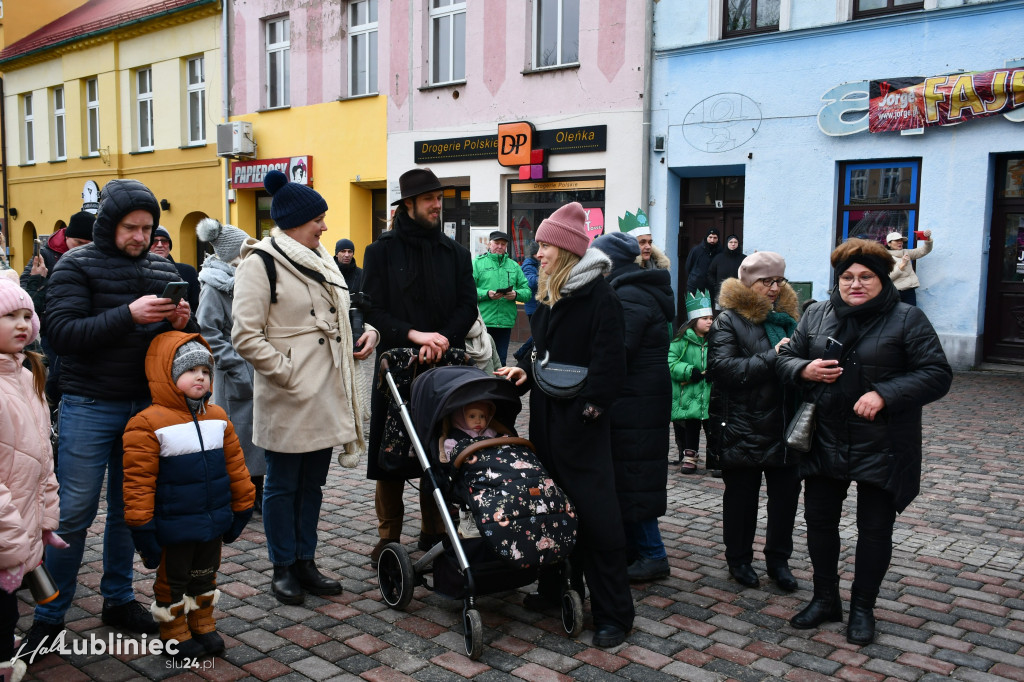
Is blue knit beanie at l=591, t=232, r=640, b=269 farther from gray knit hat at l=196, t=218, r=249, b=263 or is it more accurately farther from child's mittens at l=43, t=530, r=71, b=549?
child's mittens at l=43, t=530, r=71, b=549

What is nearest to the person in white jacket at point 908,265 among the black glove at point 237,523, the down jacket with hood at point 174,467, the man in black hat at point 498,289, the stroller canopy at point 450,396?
the man in black hat at point 498,289

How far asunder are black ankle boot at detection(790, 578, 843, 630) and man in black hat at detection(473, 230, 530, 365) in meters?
6.71

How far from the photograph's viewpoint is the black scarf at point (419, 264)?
493 cm

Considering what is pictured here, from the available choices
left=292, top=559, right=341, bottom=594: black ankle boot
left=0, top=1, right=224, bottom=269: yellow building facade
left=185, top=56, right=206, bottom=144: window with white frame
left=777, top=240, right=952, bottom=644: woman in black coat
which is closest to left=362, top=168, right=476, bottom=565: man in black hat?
left=292, top=559, right=341, bottom=594: black ankle boot

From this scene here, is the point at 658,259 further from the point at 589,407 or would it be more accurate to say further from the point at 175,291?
the point at 175,291

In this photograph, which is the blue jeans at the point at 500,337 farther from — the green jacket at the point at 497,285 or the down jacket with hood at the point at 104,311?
the down jacket with hood at the point at 104,311

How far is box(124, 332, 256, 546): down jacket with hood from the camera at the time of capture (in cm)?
348

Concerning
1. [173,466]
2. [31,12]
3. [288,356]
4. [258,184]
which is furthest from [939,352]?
[31,12]

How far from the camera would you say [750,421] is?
4668 mm

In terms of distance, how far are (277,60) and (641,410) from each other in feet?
61.5

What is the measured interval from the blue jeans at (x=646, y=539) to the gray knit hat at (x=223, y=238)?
2.98 metres

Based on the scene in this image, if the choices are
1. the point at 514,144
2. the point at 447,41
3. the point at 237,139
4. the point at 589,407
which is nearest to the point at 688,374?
the point at 589,407

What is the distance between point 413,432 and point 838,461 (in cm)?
194

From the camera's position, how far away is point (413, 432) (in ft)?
14.0
